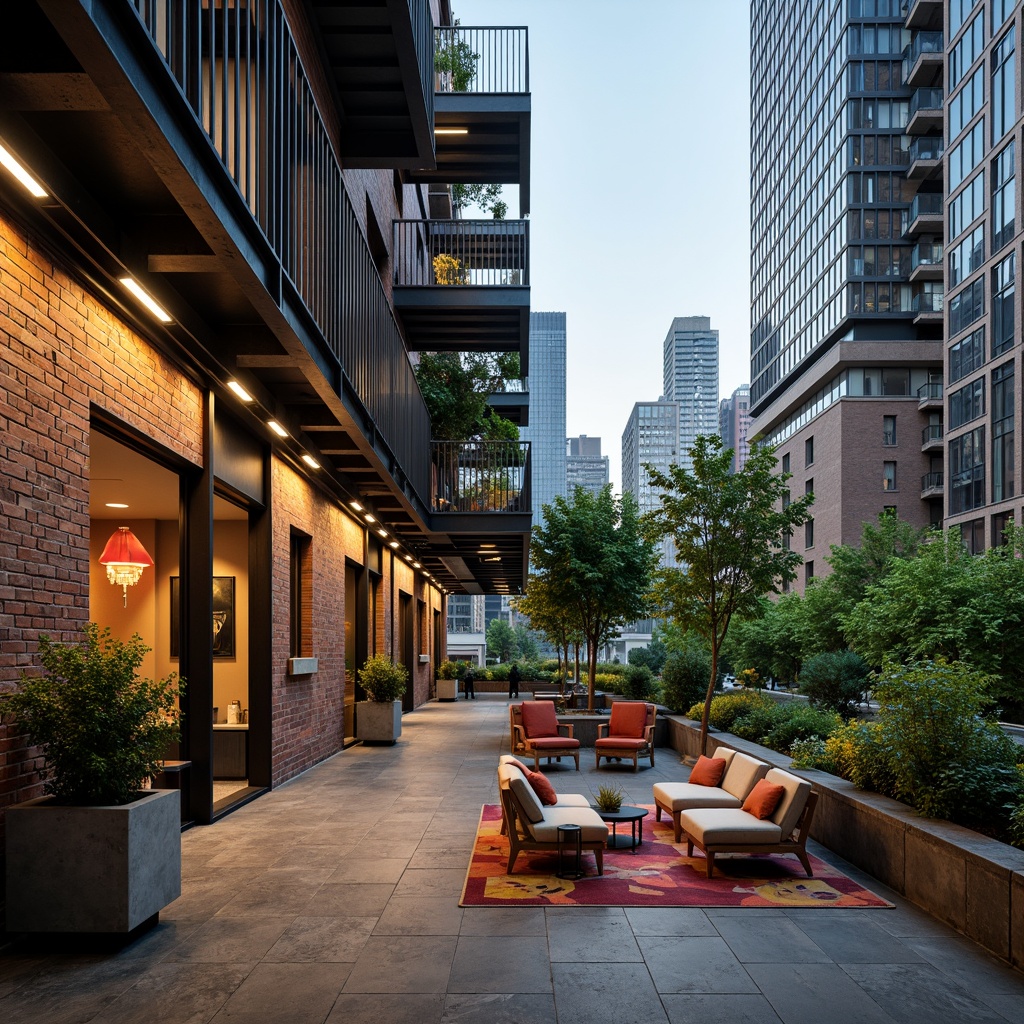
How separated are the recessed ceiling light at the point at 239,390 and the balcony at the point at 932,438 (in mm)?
53486

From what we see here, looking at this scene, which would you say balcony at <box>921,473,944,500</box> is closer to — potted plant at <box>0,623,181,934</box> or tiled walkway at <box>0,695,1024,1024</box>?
tiled walkway at <box>0,695,1024,1024</box>

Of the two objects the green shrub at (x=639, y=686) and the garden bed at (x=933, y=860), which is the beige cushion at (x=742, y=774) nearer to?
the garden bed at (x=933, y=860)

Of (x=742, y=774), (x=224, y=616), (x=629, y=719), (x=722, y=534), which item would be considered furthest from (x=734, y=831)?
(x=224, y=616)

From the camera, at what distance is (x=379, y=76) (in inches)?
487

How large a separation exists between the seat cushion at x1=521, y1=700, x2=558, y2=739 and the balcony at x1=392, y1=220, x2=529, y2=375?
23.8 feet

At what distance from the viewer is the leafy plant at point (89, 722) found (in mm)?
5621

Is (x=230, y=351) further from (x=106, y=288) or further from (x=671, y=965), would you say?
(x=671, y=965)

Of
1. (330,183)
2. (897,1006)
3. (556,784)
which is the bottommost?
(556,784)

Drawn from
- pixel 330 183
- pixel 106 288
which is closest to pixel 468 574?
pixel 330 183

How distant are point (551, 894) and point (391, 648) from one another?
14450 mm

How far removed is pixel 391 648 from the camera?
70.1ft

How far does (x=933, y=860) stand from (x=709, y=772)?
337 centimetres

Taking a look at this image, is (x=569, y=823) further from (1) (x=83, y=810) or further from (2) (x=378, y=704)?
(2) (x=378, y=704)

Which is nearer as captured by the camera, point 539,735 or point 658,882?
point 658,882
